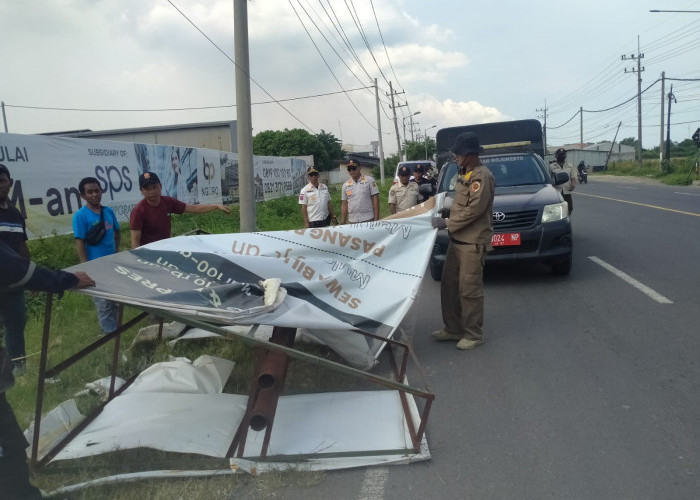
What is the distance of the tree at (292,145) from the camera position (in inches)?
2611

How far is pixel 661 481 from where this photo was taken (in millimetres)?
3062

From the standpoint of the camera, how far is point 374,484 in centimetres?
324

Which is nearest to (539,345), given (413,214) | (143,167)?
(413,214)

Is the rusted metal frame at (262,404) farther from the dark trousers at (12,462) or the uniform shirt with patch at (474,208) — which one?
the uniform shirt with patch at (474,208)

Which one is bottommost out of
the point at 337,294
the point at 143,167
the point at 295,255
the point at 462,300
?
the point at 462,300

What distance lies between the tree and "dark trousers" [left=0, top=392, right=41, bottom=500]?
6217 cm

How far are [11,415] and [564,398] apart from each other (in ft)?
11.4

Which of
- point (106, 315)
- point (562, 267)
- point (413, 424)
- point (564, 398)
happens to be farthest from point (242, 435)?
point (562, 267)

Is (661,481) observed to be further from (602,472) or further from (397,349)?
(397,349)

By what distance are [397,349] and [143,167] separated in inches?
415

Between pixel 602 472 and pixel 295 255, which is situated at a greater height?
pixel 295 255

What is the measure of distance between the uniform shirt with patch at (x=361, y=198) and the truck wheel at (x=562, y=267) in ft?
8.74

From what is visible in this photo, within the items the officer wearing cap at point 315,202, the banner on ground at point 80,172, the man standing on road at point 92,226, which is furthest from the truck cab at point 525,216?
the banner on ground at point 80,172

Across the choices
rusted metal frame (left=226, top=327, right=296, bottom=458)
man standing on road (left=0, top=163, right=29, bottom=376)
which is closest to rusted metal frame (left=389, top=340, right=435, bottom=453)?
rusted metal frame (left=226, top=327, right=296, bottom=458)
